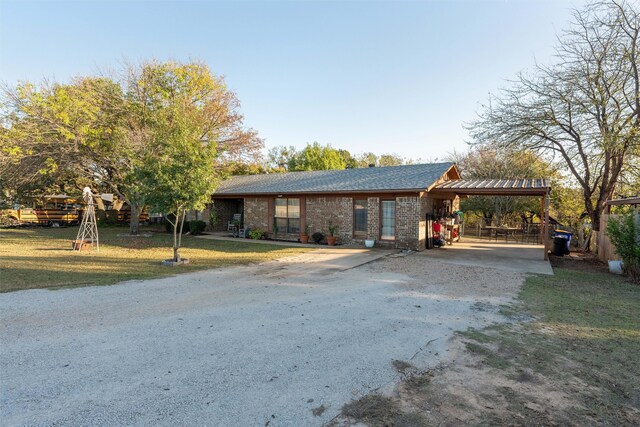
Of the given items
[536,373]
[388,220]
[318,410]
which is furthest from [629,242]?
[318,410]

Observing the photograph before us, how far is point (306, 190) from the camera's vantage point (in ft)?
51.3

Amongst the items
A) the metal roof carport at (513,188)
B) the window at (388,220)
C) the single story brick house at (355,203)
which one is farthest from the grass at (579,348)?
the window at (388,220)

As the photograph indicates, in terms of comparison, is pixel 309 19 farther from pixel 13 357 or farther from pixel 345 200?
pixel 13 357

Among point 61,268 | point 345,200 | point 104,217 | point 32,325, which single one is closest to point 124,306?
point 32,325

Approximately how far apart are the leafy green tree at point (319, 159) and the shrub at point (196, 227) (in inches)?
916

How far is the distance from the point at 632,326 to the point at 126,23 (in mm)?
16940

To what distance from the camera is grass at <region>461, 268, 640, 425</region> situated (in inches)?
120

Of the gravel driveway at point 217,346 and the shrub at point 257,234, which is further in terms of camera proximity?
the shrub at point 257,234

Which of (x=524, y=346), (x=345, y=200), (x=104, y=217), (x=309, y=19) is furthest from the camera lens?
(x=104, y=217)

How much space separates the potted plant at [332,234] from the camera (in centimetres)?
1493

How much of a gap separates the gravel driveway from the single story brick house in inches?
237

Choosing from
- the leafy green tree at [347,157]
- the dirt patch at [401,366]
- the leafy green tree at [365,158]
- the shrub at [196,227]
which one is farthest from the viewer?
the leafy green tree at [365,158]

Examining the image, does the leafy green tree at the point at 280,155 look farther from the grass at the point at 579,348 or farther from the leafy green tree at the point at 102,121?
the grass at the point at 579,348

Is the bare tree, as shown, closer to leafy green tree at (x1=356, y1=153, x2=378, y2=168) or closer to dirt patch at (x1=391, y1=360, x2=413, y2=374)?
dirt patch at (x1=391, y1=360, x2=413, y2=374)
